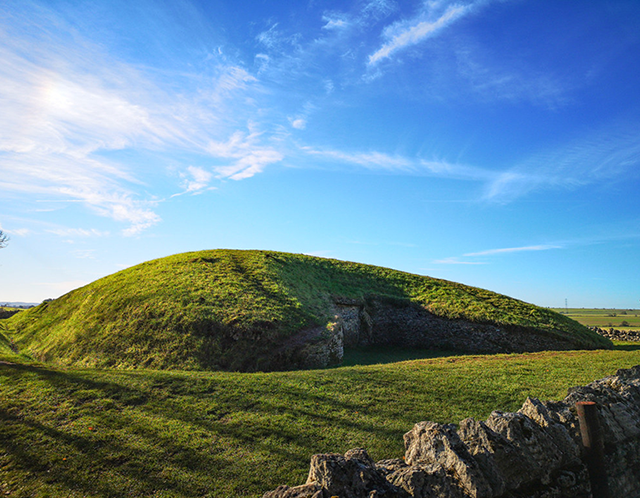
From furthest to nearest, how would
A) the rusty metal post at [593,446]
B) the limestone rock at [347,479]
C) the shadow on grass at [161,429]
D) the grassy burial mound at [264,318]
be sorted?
the grassy burial mound at [264,318]
the shadow on grass at [161,429]
the rusty metal post at [593,446]
the limestone rock at [347,479]

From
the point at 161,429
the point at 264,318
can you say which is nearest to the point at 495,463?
the point at 161,429

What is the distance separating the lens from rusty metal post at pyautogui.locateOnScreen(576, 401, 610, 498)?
17.6 feet

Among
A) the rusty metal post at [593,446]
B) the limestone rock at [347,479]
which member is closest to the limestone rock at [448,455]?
the limestone rock at [347,479]

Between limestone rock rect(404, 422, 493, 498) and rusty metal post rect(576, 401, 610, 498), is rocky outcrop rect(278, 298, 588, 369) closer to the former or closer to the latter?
rusty metal post rect(576, 401, 610, 498)

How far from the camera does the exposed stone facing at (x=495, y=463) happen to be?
12.5 feet

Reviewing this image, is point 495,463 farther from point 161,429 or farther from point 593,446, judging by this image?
point 161,429

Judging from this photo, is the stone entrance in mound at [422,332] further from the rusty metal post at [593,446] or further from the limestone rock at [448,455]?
the limestone rock at [448,455]

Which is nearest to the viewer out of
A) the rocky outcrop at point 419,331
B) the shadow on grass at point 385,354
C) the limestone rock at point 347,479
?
the limestone rock at point 347,479

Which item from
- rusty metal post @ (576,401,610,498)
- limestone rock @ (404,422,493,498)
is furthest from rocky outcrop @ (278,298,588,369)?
limestone rock @ (404,422,493,498)

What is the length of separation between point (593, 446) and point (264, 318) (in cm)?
1621

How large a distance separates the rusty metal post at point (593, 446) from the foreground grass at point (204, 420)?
3473 mm

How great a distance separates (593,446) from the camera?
542cm

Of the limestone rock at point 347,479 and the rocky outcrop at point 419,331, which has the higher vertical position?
the rocky outcrop at point 419,331

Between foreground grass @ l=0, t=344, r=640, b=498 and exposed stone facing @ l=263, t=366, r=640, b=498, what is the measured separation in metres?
3.30
